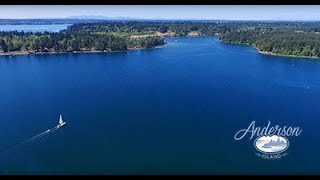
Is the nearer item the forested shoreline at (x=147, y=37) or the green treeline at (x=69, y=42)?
the green treeline at (x=69, y=42)

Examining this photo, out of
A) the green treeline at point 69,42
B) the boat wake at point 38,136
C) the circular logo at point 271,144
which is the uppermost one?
the green treeline at point 69,42

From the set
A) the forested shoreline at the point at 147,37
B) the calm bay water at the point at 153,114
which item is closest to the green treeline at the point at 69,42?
the forested shoreline at the point at 147,37

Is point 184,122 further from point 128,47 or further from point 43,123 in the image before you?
point 128,47

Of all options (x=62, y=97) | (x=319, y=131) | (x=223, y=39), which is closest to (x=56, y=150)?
(x=62, y=97)

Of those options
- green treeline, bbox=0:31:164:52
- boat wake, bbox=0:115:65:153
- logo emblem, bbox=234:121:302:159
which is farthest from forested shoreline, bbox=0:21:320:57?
logo emblem, bbox=234:121:302:159

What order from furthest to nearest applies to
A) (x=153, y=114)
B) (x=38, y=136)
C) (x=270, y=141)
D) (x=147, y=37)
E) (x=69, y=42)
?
(x=147, y=37) < (x=69, y=42) < (x=153, y=114) < (x=38, y=136) < (x=270, y=141)

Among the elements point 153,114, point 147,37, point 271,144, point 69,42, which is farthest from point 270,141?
point 147,37

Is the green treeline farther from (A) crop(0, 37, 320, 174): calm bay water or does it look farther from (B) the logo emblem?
(B) the logo emblem

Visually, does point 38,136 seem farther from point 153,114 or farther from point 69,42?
point 69,42

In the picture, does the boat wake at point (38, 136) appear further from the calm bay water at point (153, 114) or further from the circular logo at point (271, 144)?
the circular logo at point (271, 144)
